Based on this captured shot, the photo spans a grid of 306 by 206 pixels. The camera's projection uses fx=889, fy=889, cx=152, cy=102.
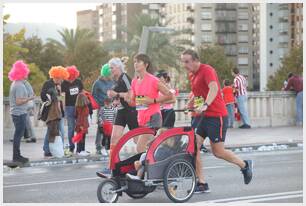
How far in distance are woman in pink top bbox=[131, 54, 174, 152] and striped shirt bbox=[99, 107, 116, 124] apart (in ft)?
14.8

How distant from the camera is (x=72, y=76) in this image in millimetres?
15945

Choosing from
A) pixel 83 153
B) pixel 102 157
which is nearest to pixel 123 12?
pixel 83 153

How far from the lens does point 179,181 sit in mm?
9773

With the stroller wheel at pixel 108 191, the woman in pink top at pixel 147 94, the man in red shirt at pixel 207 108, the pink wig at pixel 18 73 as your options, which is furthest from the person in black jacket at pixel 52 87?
the stroller wheel at pixel 108 191

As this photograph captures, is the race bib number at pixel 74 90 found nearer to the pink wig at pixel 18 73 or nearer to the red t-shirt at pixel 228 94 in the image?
the pink wig at pixel 18 73

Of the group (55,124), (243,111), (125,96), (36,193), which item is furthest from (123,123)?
(243,111)

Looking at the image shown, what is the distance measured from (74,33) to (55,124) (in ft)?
256

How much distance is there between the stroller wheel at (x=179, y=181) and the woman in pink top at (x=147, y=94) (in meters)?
1.01

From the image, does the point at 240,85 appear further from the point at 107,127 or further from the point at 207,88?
the point at 207,88

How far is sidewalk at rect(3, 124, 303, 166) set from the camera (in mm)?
15425

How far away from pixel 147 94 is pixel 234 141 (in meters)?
8.64

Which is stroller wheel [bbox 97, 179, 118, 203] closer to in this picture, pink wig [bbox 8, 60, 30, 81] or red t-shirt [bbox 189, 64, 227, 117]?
red t-shirt [bbox 189, 64, 227, 117]

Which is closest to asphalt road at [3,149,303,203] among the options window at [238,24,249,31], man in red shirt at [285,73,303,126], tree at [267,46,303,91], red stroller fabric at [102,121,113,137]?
red stroller fabric at [102,121,113,137]

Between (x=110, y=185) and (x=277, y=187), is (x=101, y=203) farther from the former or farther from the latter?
(x=277, y=187)
